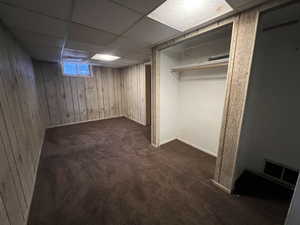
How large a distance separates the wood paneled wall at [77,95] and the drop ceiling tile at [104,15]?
365 cm

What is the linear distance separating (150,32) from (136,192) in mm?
2348

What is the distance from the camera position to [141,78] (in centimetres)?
444

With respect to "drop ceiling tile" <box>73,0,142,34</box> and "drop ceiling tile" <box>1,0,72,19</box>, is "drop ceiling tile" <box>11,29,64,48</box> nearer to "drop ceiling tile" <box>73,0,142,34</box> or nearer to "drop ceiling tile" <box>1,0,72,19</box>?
"drop ceiling tile" <box>1,0,72,19</box>

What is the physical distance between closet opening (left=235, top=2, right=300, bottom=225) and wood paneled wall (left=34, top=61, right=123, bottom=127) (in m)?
4.95

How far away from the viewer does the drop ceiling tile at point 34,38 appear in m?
1.79

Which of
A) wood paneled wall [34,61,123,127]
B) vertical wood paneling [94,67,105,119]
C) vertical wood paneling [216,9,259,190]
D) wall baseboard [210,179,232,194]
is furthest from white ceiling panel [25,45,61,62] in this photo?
wall baseboard [210,179,232,194]

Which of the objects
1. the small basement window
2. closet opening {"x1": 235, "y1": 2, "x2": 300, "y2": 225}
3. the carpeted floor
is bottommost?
the carpeted floor

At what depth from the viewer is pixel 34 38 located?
6.57ft

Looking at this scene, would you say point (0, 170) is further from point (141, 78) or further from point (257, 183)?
point (141, 78)

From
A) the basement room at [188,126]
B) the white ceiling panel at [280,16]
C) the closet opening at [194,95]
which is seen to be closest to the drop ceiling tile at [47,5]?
the basement room at [188,126]

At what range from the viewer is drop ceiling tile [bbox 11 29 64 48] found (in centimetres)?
179

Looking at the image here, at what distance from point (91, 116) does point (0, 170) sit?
14.4ft

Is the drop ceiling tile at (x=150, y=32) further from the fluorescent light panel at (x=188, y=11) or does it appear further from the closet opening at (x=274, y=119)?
the closet opening at (x=274, y=119)

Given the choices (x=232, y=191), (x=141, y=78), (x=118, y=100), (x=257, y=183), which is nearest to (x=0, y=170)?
(x=232, y=191)
